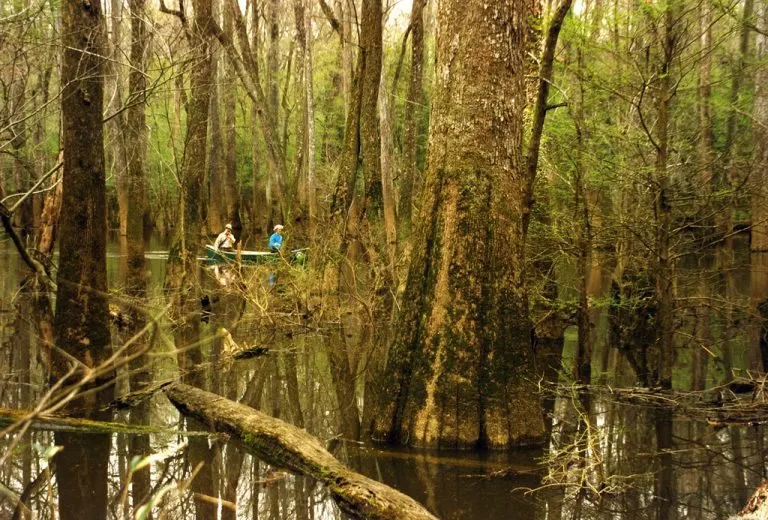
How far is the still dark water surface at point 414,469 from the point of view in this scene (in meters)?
4.24

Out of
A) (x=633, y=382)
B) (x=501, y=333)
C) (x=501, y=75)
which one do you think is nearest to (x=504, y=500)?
(x=501, y=333)

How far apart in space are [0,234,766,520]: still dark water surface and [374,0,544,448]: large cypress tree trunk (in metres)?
0.31

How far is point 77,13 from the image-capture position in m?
6.99

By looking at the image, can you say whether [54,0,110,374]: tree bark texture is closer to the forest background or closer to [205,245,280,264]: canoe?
the forest background

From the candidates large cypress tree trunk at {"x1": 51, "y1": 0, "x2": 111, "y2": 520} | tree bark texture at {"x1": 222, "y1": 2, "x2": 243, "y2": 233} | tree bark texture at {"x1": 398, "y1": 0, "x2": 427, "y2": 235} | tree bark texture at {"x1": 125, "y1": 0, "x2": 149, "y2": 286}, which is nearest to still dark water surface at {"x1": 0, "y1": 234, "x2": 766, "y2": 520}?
large cypress tree trunk at {"x1": 51, "y1": 0, "x2": 111, "y2": 520}

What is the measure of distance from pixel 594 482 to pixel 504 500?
2.37 feet

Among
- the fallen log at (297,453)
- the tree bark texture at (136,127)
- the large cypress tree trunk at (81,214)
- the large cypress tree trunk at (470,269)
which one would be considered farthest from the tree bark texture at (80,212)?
the large cypress tree trunk at (470,269)

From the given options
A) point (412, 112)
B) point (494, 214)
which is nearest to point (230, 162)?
point (412, 112)

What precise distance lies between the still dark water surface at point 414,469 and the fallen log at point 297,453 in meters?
0.11

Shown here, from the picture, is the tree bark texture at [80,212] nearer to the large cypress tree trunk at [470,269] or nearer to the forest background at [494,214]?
the forest background at [494,214]

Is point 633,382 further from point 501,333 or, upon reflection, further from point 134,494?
point 134,494

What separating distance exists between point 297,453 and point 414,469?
2.61 feet

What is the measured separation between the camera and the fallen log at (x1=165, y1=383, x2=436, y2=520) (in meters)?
3.89

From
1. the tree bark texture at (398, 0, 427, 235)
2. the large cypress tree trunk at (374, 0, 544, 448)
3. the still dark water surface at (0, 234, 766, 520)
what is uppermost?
the tree bark texture at (398, 0, 427, 235)
